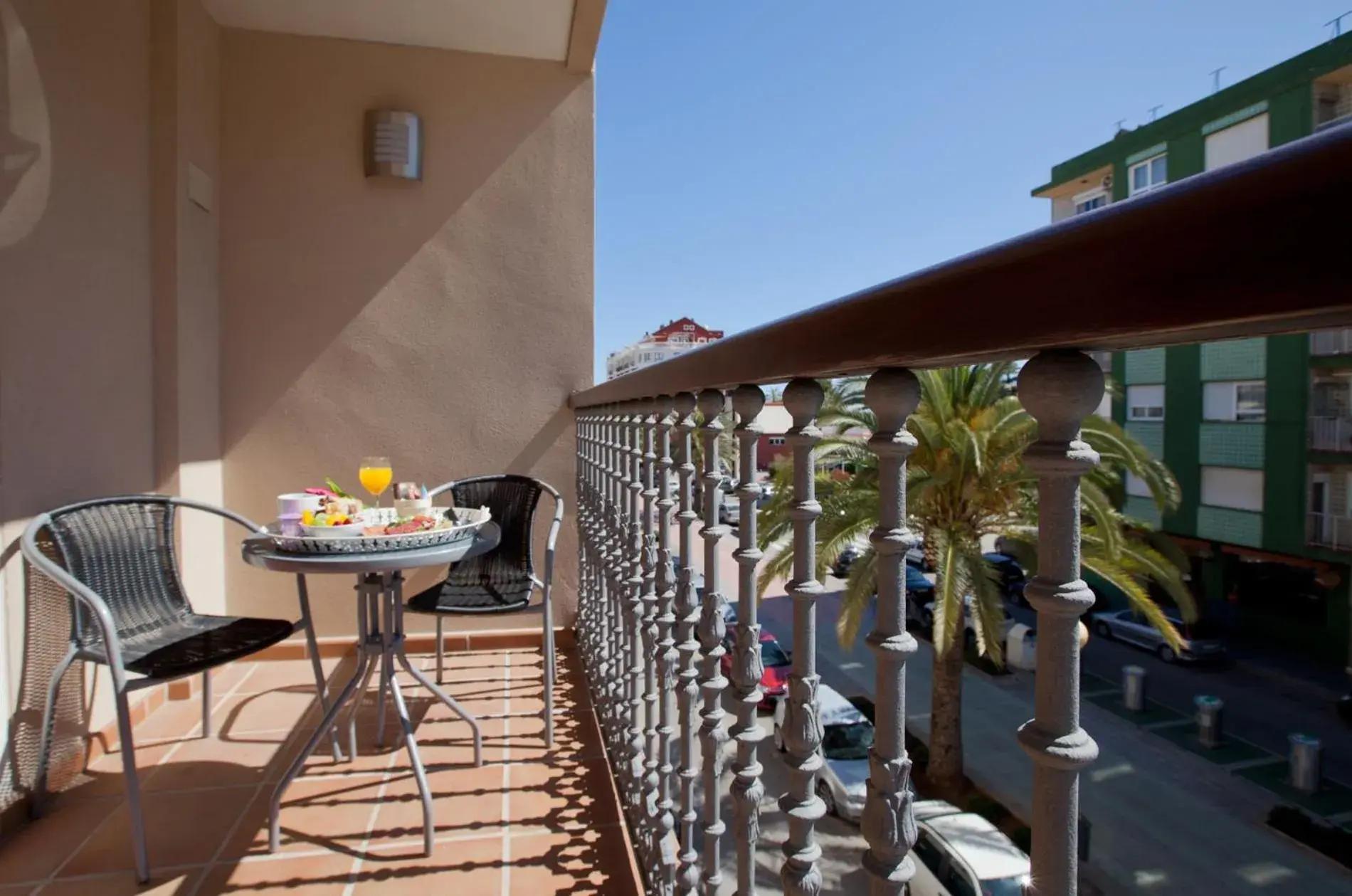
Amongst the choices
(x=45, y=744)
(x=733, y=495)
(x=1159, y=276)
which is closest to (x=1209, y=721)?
(x=733, y=495)

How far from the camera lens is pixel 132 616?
229 centimetres

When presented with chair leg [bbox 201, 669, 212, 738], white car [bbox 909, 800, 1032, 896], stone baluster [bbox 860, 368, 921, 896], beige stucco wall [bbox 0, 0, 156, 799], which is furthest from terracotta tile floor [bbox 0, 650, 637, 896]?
white car [bbox 909, 800, 1032, 896]

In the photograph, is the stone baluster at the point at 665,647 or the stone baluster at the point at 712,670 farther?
the stone baluster at the point at 665,647

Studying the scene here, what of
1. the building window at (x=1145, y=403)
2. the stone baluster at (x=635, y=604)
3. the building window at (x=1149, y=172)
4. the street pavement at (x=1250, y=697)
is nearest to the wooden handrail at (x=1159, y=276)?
the stone baluster at (x=635, y=604)

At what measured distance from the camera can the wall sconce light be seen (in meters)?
3.45

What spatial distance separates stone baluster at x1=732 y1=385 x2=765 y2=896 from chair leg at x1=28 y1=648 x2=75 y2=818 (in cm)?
204

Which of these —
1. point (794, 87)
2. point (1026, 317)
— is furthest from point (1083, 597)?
point (794, 87)

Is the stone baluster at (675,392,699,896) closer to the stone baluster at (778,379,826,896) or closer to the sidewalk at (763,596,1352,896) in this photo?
the stone baluster at (778,379,826,896)

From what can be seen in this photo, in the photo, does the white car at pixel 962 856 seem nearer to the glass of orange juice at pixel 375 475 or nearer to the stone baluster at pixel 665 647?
the glass of orange juice at pixel 375 475

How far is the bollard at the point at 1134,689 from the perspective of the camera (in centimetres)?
1234

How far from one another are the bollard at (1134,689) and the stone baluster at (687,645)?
13.8 meters

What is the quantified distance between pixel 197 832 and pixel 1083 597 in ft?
7.87

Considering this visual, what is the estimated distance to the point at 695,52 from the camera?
1454 centimetres

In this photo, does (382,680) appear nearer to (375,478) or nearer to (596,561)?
(375,478)
